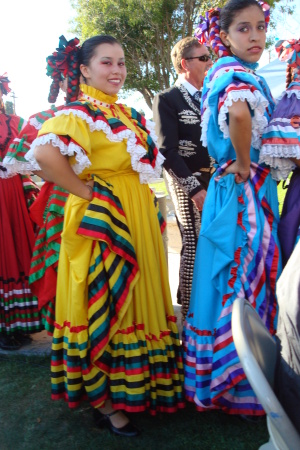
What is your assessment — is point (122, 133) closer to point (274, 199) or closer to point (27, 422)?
point (274, 199)

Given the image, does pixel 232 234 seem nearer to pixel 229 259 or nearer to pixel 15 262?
pixel 229 259

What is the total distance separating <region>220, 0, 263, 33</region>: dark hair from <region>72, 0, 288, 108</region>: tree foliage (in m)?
14.5

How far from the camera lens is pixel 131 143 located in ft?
7.48

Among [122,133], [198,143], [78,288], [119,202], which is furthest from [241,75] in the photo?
[78,288]

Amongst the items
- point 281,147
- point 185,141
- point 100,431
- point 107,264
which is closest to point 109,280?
point 107,264

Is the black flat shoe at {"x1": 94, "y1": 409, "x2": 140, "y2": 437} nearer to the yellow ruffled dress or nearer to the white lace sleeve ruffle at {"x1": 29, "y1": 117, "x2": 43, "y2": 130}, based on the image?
the yellow ruffled dress

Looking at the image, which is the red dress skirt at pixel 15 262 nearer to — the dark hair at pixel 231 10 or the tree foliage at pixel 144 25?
the dark hair at pixel 231 10

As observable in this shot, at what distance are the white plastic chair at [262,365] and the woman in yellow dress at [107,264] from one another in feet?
3.24

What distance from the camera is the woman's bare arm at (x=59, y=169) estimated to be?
210 cm

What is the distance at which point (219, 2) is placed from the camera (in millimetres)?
14828

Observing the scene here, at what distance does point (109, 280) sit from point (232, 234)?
2.15ft

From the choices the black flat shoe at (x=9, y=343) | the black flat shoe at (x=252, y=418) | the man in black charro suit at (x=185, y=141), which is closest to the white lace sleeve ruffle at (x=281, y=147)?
the man in black charro suit at (x=185, y=141)

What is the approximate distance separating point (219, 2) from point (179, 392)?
596 inches

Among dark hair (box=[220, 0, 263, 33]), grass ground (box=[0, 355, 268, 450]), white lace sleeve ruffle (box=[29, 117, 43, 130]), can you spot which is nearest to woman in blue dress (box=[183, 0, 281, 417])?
dark hair (box=[220, 0, 263, 33])
